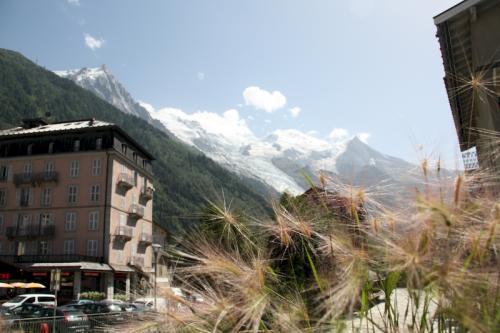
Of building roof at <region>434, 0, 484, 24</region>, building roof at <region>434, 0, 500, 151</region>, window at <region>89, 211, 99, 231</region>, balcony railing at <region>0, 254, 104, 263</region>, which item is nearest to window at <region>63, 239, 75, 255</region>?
balcony railing at <region>0, 254, 104, 263</region>

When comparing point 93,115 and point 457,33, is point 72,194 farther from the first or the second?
point 93,115

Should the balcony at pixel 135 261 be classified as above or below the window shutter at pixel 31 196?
below

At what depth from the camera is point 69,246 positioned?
4734 cm

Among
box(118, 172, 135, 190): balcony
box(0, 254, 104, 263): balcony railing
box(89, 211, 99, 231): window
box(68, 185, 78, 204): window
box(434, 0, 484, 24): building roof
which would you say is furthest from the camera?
box(118, 172, 135, 190): balcony

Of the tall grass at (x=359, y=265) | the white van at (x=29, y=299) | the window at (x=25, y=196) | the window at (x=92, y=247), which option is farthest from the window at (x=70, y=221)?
the tall grass at (x=359, y=265)

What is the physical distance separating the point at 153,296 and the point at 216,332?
999 mm

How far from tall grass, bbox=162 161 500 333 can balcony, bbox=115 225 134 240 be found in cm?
4634

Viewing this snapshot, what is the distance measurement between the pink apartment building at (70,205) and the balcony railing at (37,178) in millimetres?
94

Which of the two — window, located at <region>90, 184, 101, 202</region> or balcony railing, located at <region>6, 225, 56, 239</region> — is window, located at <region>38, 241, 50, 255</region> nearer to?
balcony railing, located at <region>6, 225, 56, 239</region>

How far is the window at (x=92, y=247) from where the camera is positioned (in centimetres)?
4666

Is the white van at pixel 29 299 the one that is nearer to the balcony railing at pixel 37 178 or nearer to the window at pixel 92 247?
the window at pixel 92 247

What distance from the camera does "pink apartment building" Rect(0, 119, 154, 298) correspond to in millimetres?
46062

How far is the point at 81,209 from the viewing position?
48281 mm

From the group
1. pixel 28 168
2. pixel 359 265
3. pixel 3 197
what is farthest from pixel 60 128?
pixel 359 265
